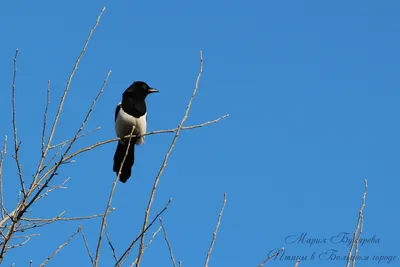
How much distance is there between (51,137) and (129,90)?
518 cm

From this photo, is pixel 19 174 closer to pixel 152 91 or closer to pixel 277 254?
pixel 277 254

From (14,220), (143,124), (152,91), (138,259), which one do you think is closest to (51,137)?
(14,220)

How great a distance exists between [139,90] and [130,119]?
66cm

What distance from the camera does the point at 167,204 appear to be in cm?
320

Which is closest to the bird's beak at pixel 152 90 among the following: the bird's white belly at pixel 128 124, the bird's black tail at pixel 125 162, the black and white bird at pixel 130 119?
the black and white bird at pixel 130 119

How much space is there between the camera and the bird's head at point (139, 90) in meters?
8.39

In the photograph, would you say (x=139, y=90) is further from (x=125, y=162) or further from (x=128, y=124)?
(x=125, y=162)

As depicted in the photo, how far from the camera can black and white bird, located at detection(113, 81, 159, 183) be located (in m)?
7.64

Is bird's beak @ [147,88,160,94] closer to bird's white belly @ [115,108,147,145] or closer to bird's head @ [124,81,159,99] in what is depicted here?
bird's head @ [124,81,159,99]

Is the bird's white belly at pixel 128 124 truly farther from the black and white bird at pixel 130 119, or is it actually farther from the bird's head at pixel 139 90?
the bird's head at pixel 139 90

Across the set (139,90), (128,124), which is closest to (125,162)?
(128,124)

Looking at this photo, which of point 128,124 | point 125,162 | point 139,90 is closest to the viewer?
point 125,162

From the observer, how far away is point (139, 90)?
27.7 ft

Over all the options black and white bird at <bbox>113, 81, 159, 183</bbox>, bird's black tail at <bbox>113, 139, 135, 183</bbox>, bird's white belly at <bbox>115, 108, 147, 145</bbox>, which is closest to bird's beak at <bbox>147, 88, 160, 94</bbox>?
black and white bird at <bbox>113, 81, 159, 183</bbox>
